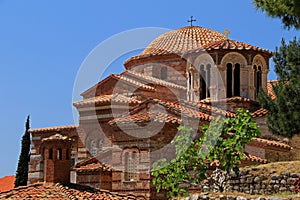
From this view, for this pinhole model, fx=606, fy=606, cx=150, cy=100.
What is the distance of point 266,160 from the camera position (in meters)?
18.8

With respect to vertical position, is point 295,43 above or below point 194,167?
above

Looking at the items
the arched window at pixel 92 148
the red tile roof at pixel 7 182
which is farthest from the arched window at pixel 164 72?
the red tile roof at pixel 7 182

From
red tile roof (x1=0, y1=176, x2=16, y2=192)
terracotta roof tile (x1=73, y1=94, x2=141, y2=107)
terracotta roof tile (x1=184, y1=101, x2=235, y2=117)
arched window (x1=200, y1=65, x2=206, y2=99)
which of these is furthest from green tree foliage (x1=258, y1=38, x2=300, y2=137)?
red tile roof (x1=0, y1=176, x2=16, y2=192)

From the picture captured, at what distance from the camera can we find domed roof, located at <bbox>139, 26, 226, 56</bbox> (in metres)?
25.8

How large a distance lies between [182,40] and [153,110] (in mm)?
9093

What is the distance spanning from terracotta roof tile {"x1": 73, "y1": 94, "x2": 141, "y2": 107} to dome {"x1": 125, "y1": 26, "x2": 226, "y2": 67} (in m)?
3.58

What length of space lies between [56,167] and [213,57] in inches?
356

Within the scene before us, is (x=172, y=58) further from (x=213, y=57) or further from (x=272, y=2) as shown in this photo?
(x=272, y=2)

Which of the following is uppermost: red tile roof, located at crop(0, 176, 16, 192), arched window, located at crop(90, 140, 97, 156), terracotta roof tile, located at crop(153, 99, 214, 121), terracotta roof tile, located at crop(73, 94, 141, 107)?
terracotta roof tile, located at crop(73, 94, 141, 107)

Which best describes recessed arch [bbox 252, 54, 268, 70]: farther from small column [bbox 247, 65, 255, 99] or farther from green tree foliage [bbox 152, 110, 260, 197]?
green tree foliage [bbox 152, 110, 260, 197]

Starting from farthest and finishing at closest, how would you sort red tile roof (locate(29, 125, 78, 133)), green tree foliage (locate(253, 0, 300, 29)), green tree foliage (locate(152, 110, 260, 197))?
1. red tile roof (locate(29, 125, 78, 133))
2. green tree foliage (locate(152, 110, 260, 197))
3. green tree foliage (locate(253, 0, 300, 29))

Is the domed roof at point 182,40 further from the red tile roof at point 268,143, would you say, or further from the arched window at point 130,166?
the arched window at point 130,166

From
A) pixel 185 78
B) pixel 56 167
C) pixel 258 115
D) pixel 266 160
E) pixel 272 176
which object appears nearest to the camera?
pixel 272 176

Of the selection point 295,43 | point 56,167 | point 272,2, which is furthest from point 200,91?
point 272,2
